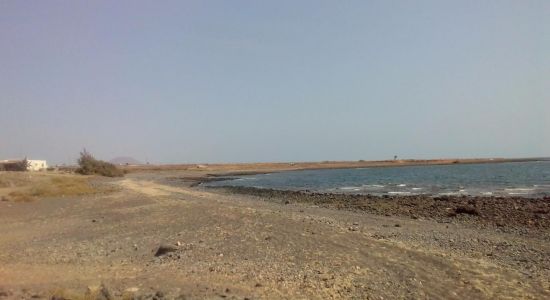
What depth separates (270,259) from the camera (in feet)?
39.3

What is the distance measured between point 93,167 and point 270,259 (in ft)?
280

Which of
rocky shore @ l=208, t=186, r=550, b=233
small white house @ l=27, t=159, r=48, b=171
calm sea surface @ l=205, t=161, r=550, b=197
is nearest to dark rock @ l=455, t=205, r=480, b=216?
rocky shore @ l=208, t=186, r=550, b=233

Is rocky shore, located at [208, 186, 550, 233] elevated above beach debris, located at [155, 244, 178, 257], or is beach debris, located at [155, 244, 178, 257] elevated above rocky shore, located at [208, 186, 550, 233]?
beach debris, located at [155, 244, 178, 257]

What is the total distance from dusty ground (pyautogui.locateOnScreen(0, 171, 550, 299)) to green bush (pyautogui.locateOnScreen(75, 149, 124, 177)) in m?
71.9

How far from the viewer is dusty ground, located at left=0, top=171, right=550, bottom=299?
9.12 metres

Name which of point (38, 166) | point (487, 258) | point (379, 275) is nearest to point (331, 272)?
point (379, 275)

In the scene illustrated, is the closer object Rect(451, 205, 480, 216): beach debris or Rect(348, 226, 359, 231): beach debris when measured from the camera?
Rect(348, 226, 359, 231): beach debris

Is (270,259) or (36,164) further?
(36,164)

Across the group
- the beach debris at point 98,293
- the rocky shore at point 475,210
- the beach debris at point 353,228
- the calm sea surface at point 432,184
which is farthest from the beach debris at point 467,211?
the beach debris at point 98,293

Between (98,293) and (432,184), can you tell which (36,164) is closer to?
(432,184)

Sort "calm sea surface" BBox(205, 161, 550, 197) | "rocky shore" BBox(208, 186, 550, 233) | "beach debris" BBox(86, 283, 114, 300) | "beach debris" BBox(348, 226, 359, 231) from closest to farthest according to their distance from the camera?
"beach debris" BBox(86, 283, 114, 300) → "beach debris" BBox(348, 226, 359, 231) → "rocky shore" BBox(208, 186, 550, 233) → "calm sea surface" BBox(205, 161, 550, 197)

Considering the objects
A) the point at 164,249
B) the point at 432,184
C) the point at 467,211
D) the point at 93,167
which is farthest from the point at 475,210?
the point at 93,167

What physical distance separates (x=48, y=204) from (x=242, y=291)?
24.9 m

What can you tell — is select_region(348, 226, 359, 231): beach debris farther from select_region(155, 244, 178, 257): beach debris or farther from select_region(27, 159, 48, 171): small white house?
select_region(27, 159, 48, 171): small white house
